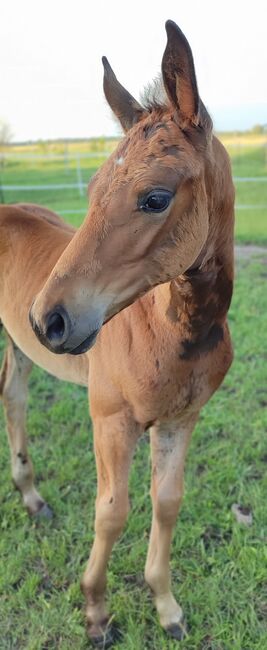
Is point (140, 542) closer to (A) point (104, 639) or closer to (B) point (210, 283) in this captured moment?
(A) point (104, 639)

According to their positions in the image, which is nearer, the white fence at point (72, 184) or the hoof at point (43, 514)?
the hoof at point (43, 514)

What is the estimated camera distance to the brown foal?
4.29 ft

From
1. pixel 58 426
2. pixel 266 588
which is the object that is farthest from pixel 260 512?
pixel 58 426

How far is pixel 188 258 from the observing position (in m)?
1.40

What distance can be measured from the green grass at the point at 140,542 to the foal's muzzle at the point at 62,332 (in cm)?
150

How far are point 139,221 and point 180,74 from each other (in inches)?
14.6

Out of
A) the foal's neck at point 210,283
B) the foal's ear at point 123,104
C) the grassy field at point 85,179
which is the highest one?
the foal's ear at point 123,104

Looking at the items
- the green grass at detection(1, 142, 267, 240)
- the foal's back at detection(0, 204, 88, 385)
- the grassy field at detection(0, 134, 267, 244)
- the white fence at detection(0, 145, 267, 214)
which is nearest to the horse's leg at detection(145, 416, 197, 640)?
the foal's back at detection(0, 204, 88, 385)

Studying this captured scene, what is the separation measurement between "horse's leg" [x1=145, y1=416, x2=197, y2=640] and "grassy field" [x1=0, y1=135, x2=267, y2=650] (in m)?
0.09

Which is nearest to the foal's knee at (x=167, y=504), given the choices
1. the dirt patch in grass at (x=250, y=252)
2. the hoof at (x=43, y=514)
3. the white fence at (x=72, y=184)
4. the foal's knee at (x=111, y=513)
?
the foal's knee at (x=111, y=513)

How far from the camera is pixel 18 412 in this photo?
9.85ft

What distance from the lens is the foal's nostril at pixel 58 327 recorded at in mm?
1272

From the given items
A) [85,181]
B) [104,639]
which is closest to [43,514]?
[104,639]

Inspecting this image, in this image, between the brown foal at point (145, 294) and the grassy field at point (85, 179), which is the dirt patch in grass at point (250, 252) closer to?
the grassy field at point (85, 179)
